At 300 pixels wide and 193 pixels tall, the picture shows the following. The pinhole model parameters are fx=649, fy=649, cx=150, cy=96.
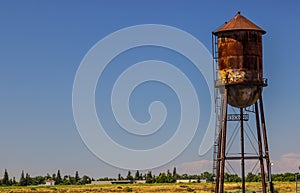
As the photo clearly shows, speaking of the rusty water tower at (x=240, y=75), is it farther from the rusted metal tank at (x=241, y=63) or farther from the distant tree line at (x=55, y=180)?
the distant tree line at (x=55, y=180)

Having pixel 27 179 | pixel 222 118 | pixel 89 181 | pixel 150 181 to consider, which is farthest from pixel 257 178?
pixel 222 118

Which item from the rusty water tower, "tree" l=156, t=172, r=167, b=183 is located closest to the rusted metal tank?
the rusty water tower

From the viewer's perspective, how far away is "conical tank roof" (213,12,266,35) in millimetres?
42031

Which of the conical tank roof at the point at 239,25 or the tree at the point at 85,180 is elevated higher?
the conical tank roof at the point at 239,25

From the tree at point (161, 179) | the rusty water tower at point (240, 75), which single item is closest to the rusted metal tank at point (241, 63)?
the rusty water tower at point (240, 75)

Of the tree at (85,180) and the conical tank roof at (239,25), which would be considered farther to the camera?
the tree at (85,180)

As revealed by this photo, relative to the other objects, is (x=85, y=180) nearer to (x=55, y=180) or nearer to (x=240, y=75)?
(x=55, y=180)

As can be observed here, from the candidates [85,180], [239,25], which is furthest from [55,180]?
[239,25]

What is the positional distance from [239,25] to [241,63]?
2.58 m

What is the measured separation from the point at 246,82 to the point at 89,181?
471ft

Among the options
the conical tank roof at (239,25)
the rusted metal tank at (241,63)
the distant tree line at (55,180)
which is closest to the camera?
the rusted metal tank at (241,63)

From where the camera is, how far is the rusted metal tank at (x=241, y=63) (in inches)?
1639

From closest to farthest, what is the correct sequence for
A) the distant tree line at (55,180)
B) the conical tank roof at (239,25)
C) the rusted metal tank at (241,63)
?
the rusted metal tank at (241,63)
the conical tank roof at (239,25)
the distant tree line at (55,180)

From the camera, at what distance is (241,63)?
41625 millimetres
